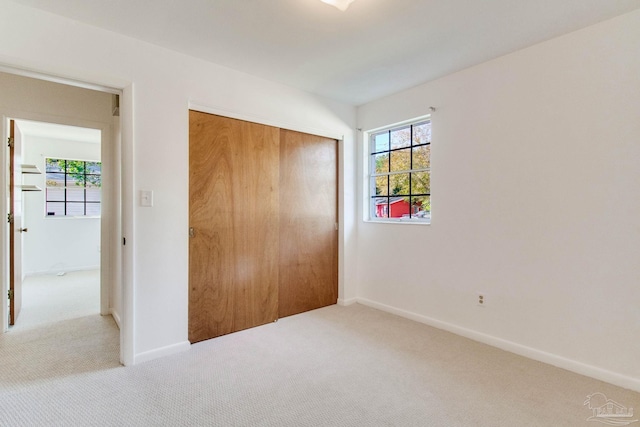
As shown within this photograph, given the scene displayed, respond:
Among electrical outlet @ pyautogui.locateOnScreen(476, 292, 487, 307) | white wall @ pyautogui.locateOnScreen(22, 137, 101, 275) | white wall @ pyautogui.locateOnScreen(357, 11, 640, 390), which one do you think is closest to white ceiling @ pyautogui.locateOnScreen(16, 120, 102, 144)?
white wall @ pyautogui.locateOnScreen(22, 137, 101, 275)

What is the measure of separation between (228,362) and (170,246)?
103 cm

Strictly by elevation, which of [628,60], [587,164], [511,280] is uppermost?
[628,60]

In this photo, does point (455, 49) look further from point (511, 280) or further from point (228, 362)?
point (228, 362)

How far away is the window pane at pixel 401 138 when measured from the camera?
3.44 m

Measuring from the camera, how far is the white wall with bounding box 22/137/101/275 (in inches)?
214

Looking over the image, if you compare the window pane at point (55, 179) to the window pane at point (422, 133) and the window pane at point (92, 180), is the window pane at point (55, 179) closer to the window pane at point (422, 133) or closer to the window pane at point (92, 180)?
the window pane at point (92, 180)

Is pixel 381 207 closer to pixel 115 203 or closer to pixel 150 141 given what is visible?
pixel 150 141

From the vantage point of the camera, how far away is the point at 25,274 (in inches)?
207

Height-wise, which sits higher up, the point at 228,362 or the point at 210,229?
the point at 210,229

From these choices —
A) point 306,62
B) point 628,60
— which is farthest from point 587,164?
point 306,62

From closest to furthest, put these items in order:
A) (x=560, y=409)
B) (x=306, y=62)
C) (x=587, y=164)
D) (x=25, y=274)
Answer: (x=560, y=409) < (x=587, y=164) < (x=306, y=62) < (x=25, y=274)

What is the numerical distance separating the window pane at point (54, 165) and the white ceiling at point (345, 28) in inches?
194

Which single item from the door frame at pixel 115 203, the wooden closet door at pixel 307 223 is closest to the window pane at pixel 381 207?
the wooden closet door at pixel 307 223

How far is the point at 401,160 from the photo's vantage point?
3.50 meters
